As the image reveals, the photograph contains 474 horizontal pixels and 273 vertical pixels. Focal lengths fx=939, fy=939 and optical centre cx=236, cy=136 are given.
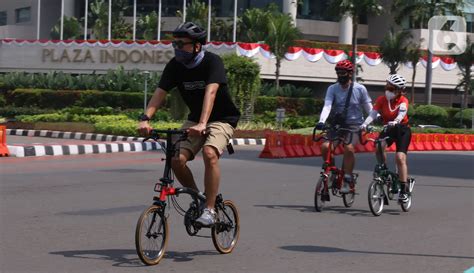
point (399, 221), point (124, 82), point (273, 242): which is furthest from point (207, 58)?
point (124, 82)

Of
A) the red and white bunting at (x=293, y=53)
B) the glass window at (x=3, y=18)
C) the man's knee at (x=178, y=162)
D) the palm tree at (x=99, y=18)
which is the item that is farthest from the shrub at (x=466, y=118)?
the glass window at (x=3, y=18)

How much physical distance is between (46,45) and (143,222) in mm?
49986

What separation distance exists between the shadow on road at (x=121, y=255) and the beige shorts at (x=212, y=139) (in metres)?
0.85

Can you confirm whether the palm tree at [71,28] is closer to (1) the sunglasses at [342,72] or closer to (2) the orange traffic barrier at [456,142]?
(2) the orange traffic barrier at [456,142]

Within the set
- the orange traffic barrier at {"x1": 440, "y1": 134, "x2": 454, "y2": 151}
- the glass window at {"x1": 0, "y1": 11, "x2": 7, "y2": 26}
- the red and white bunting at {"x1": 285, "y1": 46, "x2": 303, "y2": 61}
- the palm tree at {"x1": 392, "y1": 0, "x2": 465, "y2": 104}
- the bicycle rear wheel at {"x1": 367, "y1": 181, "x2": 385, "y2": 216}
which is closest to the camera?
the bicycle rear wheel at {"x1": 367, "y1": 181, "x2": 385, "y2": 216}

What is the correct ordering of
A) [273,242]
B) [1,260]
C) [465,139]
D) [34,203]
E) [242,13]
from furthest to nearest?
[242,13], [465,139], [34,203], [273,242], [1,260]

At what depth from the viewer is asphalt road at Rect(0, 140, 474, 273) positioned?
766 cm

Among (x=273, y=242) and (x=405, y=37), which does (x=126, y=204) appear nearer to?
(x=273, y=242)

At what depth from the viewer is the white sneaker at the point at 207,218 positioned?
754 cm

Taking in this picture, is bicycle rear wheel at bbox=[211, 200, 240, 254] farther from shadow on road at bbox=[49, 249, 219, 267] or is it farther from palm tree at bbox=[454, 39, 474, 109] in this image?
palm tree at bbox=[454, 39, 474, 109]

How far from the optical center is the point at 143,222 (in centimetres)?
702

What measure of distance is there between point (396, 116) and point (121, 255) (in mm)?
5177

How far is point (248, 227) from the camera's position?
1005 centimetres

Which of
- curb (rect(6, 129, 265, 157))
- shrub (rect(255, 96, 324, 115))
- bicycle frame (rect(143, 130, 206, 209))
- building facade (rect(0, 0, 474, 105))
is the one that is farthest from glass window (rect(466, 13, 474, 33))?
bicycle frame (rect(143, 130, 206, 209))
